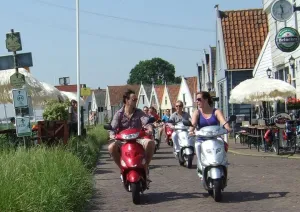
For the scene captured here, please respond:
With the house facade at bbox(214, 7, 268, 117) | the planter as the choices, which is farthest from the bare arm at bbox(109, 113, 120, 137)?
the house facade at bbox(214, 7, 268, 117)

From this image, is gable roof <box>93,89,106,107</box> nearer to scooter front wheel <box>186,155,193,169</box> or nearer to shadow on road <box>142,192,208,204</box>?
scooter front wheel <box>186,155,193,169</box>

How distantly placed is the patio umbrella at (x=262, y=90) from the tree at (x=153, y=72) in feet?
358

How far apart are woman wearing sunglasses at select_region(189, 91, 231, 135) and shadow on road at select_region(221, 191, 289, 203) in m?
1.16

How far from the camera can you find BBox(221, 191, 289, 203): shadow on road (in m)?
9.16

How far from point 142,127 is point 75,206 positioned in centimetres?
220

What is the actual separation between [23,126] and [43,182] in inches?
154

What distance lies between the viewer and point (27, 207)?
6.27 metres

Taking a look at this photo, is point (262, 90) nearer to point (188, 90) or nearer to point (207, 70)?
point (207, 70)

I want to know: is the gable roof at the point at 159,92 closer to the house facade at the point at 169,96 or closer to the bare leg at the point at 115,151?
the house facade at the point at 169,96

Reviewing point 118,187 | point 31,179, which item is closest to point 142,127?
point 118,187

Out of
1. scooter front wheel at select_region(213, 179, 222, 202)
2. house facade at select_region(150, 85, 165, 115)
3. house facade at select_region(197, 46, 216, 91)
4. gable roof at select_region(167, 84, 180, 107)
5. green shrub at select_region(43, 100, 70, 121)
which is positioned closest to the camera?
scooter front wheel at select_region(213, 179, 222, 202)

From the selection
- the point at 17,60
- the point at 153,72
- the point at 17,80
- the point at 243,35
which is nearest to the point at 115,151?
the point at 17,80

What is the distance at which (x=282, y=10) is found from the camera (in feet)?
64.6

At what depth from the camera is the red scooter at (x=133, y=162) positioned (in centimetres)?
904
